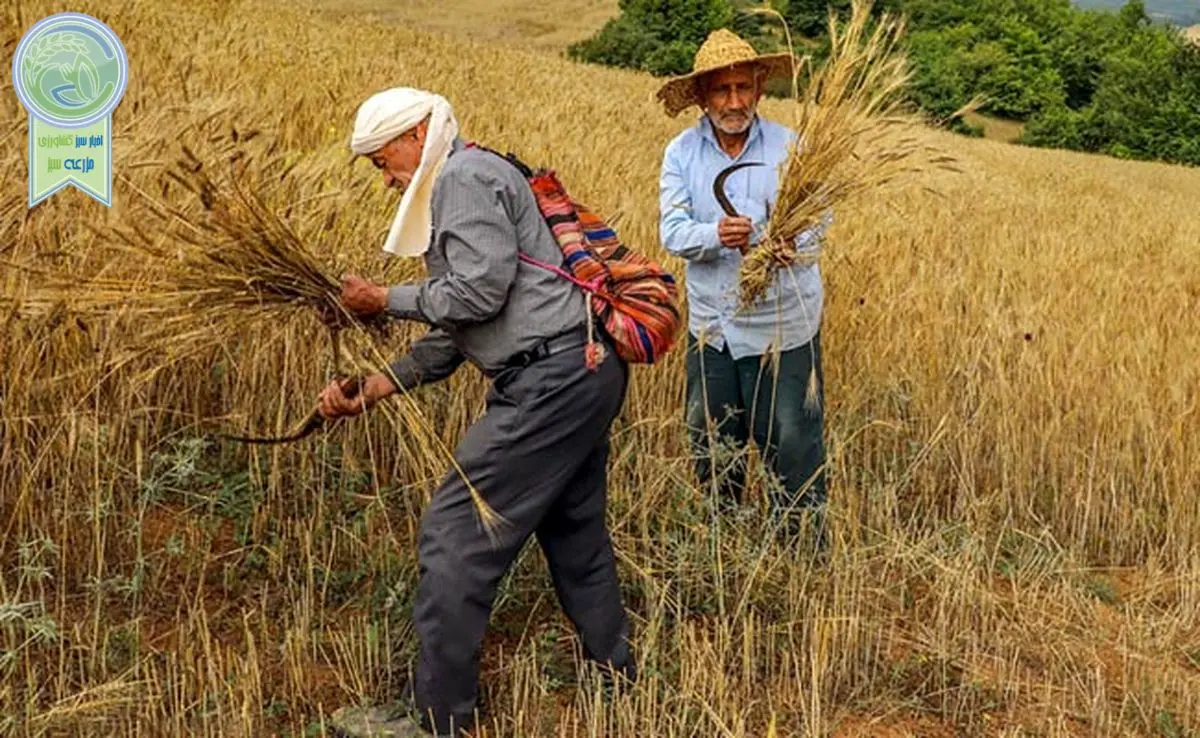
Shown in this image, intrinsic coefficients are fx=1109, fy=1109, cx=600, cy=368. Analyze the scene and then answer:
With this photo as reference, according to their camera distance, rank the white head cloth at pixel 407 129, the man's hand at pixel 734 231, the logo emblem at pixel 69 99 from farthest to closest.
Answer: the man's hand at pixel 734 231 → the logo emblem at pixel 69 99 → the white head cloth at pixel 407 129

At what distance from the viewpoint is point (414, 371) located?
99.2 inches

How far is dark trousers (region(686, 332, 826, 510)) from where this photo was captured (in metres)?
3.18

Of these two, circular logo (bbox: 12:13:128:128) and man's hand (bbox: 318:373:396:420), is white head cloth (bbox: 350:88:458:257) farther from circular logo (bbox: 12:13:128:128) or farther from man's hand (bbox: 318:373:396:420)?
circular logo (bbox: 12:13:128:128)

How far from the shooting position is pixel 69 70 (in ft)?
9.61

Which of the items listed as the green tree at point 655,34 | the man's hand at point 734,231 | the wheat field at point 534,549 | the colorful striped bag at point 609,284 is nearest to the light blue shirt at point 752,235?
the man's hand at point 734,231

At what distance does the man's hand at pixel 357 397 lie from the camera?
2402mm

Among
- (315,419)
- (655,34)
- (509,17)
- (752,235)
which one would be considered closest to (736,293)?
(752,235)

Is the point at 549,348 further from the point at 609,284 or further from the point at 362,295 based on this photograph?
the point at 362,295

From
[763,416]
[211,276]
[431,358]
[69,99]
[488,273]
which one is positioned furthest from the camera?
[763,416]

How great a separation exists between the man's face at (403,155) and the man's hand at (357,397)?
429 millimetres

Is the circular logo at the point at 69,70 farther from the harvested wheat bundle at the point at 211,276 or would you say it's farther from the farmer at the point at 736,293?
the farmer at the point at 736,293

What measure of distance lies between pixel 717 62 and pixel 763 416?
3.36 ft

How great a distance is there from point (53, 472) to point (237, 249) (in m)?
0.94

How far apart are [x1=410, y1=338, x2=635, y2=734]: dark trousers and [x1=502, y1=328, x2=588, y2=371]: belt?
12mm
